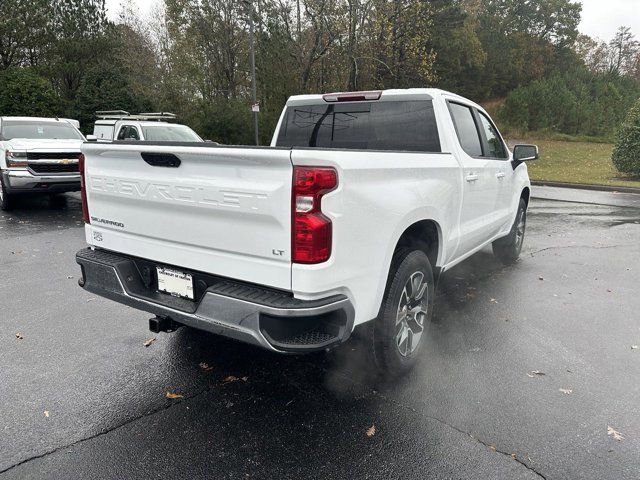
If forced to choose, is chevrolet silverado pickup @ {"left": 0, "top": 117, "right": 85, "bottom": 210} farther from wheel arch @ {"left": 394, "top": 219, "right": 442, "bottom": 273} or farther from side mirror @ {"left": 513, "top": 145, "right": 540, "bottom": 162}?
wheel arch @ {"left": 394, "top": 219, "right": 442, "bottom": 273}

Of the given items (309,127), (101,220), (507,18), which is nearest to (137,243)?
(101,220)

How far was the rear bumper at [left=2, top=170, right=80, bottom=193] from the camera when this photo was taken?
30.1ft

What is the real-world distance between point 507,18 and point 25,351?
184ft

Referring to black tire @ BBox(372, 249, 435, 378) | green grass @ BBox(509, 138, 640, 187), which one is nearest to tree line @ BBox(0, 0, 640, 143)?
green grass @ BBox(509, 138, 640, 187)

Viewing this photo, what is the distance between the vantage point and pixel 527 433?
2.81 metres

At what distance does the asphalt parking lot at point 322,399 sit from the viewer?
2.57 m

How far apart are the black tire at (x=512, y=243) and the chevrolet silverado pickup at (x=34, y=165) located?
302 inches

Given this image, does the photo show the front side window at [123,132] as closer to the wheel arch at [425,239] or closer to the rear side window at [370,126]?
the rear side window at [370,126]

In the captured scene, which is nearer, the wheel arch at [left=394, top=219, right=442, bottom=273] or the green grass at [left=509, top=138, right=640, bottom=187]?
the wheel arch at [left=394, top=219, right=442, bottom=273]

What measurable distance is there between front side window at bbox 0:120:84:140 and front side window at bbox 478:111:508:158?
8.86 metres

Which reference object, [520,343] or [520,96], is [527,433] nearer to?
[520,343]

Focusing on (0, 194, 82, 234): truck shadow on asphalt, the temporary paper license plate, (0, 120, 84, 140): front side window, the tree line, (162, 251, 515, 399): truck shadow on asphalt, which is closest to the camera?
Result: the temporary paper license plate

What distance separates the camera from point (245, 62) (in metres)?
27.0

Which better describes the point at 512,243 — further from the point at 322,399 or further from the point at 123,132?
the point at 123,132
